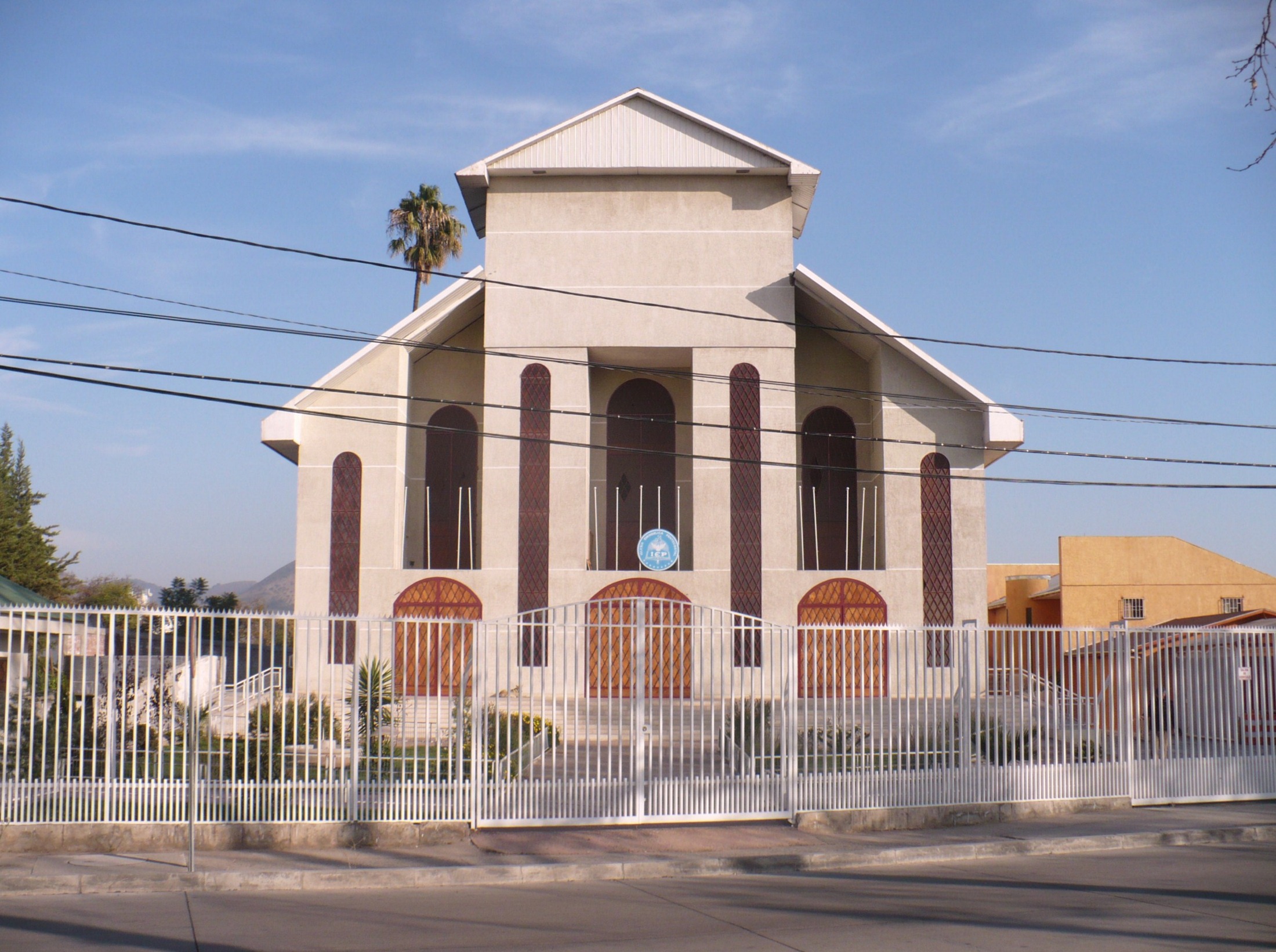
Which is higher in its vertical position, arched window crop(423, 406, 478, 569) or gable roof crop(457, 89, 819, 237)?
gable roof crop(457, 89, 819, 237)

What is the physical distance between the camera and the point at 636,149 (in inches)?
1149

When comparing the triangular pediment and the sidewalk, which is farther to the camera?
the triangular pediment

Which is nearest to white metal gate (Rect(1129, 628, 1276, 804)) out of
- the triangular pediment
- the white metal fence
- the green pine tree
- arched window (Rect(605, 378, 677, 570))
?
the white metal fence

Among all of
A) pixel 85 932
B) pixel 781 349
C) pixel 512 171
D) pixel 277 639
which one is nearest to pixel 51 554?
pixel 512 171

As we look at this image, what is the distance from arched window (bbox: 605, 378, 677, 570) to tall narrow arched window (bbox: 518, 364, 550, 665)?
2608mm

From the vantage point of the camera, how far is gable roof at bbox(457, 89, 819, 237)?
29000mm

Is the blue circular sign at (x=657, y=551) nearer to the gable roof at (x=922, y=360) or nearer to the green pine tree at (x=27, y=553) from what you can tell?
the gable roof at (x=922, y=360)

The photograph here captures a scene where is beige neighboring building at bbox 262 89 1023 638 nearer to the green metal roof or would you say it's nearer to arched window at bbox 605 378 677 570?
arched window at bbox 605 378 677 570

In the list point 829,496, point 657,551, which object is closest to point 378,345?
point 657,551

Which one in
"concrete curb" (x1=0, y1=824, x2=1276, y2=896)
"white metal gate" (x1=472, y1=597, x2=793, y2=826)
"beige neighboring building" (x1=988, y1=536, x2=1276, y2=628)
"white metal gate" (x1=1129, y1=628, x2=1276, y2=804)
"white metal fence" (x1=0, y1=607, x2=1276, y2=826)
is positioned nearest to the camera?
"concrete curb" (x1=0, y1=824, x2=1276, y2=896)

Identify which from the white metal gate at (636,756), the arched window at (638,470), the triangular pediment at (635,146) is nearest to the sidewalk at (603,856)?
the white metal gate at (636,756)

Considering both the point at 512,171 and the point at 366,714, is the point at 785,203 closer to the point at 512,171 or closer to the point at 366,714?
the point at 512,171

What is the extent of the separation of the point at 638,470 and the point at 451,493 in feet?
16.3

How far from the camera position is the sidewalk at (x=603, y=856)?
1088cm
